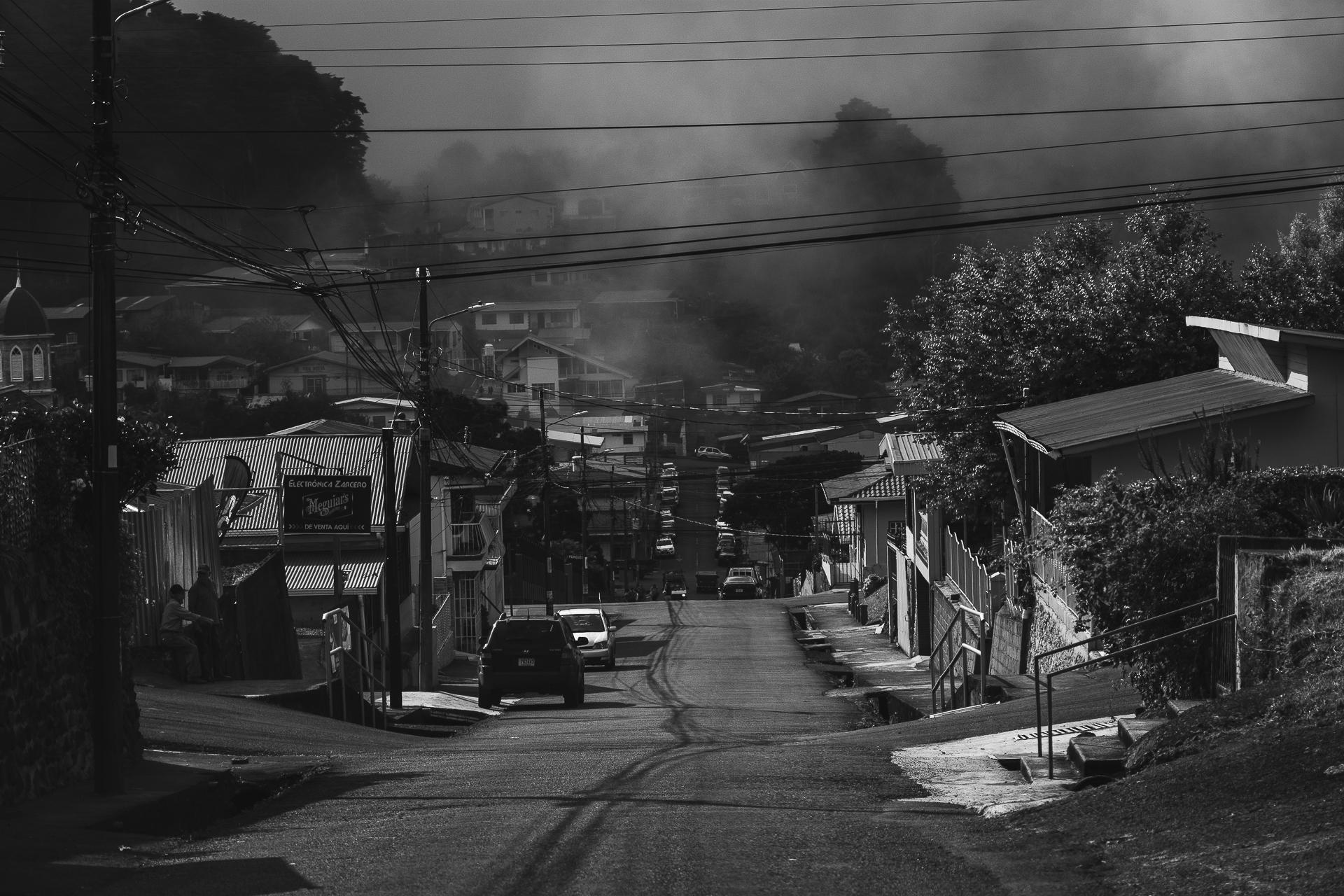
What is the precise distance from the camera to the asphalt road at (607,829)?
7566 mm

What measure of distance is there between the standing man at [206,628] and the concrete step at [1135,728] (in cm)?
1357

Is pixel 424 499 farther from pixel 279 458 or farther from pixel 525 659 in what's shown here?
pixel 279 458

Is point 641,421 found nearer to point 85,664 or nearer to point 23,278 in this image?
point 23,278

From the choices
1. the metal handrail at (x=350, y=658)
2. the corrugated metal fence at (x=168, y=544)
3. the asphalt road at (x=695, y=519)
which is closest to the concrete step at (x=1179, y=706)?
the metal handrail at (x=350, y=658)

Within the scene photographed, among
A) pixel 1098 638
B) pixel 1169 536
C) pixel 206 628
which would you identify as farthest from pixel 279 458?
pixel 1098 638

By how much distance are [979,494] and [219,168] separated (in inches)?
3655

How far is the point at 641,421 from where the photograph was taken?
99562mm

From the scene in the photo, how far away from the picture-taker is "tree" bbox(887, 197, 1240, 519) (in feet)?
92.9

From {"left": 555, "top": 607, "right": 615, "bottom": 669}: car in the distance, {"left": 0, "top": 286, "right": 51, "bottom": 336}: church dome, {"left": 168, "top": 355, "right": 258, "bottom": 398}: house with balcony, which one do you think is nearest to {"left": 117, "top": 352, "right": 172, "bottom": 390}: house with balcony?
{"left": 168, "top": 355, "right": 258, "bottom": 398}: house with balcony

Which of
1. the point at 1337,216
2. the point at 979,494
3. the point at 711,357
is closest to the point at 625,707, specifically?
the point at 979,494

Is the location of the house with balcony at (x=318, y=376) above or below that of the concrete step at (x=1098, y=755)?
above

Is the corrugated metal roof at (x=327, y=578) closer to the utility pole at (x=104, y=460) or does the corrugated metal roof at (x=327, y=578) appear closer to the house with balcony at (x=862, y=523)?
the house with balcony at (x=862, y=523)

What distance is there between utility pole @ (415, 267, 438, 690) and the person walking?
224 inches

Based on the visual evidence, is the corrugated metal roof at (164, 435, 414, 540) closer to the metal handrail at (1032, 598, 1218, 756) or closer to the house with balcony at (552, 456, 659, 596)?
the metal handrail at (1032, 598, 1218, 756)
